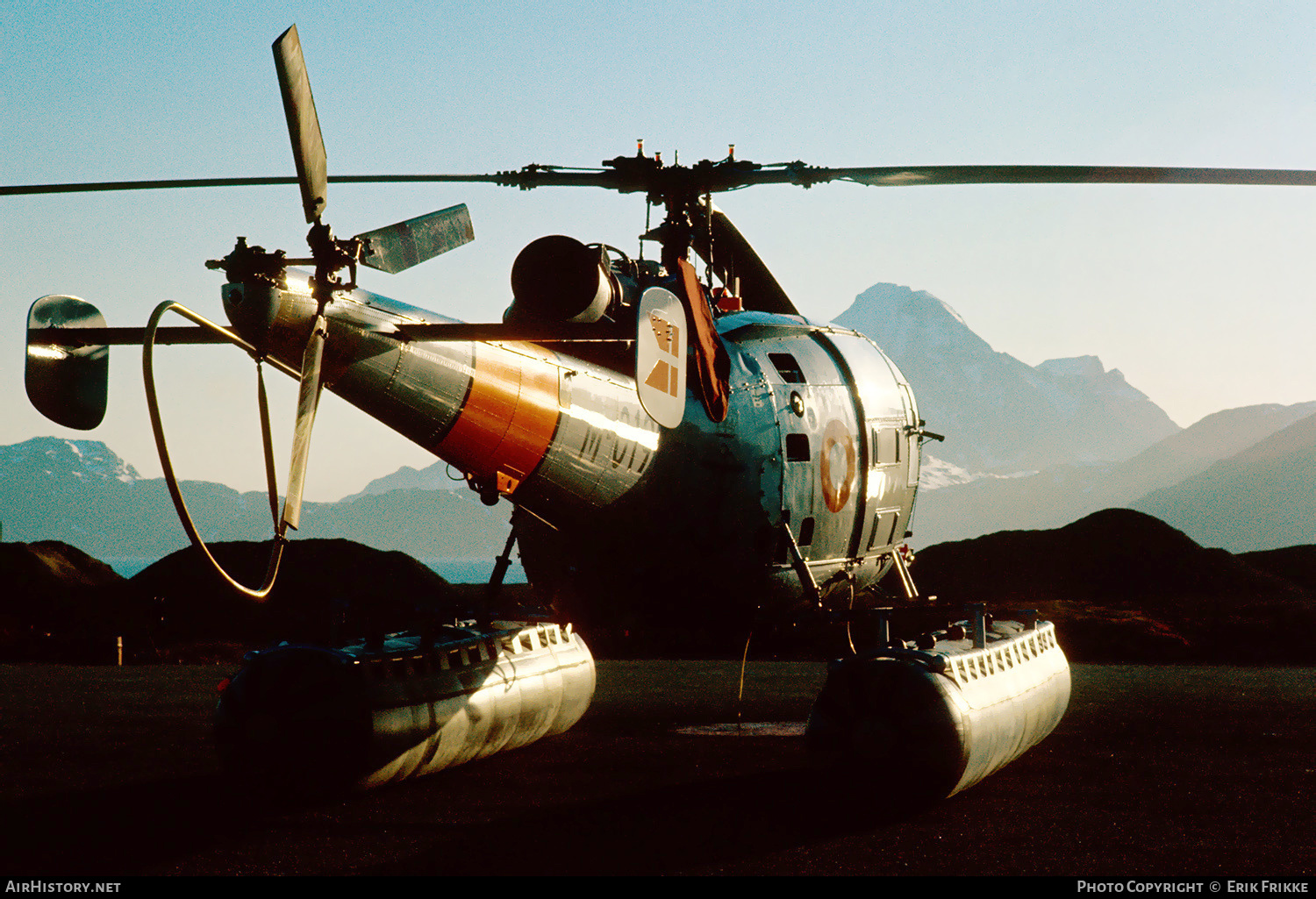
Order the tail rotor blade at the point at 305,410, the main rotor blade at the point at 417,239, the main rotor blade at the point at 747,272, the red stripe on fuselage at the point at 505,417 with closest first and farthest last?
the tail rotor blade at the point at 305,410 < the main rotor blade at the point at 417,239 < the red stripe on fuselage at the point at 505,417 < the main rotor blade at the point at 747,272

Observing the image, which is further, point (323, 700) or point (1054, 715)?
point (1054, 715)

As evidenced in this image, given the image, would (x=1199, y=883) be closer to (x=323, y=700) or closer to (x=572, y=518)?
(x=572, y=518)

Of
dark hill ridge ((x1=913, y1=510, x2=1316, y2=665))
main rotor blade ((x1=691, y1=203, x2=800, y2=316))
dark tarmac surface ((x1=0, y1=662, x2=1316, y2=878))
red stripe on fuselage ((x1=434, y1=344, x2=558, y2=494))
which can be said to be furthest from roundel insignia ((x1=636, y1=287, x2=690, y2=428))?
dark hill ridge ((x1=913, y1=510, x2=1316, y2=665))

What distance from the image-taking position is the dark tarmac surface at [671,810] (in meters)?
8.93

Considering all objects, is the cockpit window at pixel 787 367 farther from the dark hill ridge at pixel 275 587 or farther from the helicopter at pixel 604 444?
the dark hill ridge at pixel 275 587

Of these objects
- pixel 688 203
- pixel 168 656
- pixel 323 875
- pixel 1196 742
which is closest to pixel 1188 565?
pixel 1196 742

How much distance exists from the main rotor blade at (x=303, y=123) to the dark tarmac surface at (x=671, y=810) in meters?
5.22

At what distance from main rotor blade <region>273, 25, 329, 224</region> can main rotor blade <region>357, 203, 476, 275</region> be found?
554mm

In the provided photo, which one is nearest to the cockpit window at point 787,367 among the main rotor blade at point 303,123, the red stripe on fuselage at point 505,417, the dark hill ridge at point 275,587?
the red stripe on fuselage at point 505,417

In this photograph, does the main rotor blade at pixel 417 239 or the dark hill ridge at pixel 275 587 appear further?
the dark hill ridge at pixel 275 587

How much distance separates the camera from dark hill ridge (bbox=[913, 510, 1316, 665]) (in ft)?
110

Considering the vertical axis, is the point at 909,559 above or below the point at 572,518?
below

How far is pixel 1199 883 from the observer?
8.36 meters

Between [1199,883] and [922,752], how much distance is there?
8.20 ft
